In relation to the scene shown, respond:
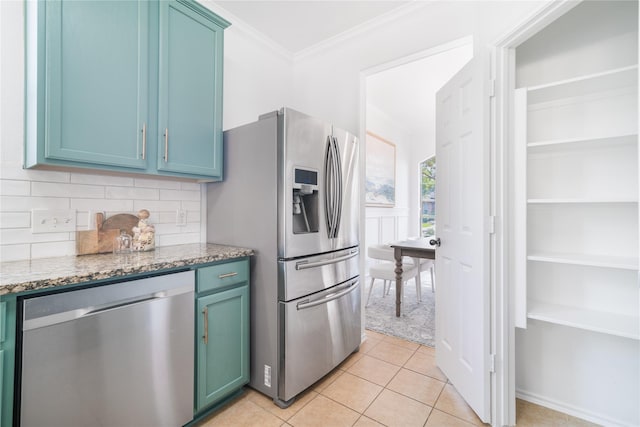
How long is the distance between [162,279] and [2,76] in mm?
1281

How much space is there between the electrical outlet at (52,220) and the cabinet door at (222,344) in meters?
0.85

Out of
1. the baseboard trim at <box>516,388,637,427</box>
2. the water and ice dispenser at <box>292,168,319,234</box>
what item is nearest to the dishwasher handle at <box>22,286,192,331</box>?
the water and ice dispenser at <box>292,168,319,234</box>

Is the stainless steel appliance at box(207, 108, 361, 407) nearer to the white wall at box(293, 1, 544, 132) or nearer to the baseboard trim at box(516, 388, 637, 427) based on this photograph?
the white wall at box(293, 1, 544, 132)

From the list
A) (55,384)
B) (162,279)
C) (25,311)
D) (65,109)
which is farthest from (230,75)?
(55,384)

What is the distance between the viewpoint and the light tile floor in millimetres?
1641

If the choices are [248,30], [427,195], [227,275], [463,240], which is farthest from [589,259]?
[427,195]

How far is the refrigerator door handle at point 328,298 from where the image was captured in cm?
183

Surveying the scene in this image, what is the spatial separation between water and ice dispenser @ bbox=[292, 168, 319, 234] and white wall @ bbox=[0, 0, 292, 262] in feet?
2.71

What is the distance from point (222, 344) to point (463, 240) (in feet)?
5.23

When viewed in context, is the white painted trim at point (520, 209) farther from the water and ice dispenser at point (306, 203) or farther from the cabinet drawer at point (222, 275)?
the cabinet drawer at point (222, 275)

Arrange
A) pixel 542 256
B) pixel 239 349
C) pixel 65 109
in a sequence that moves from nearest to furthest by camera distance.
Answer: pixel 65 109 → pixel 542 256 → pixel 239 349

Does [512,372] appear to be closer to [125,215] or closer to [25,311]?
[25,311]

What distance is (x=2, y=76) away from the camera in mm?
1423

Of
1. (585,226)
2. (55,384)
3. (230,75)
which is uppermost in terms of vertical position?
(230,75)
